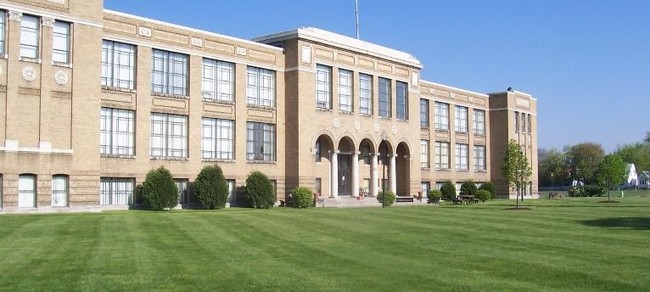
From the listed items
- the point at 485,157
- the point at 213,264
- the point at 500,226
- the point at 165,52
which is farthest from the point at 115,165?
the point at 485,157

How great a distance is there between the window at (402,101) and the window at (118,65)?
2832cm

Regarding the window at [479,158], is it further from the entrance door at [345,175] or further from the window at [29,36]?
the window at [29,36]

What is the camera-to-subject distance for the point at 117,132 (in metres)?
44.0

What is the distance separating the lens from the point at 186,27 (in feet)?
157

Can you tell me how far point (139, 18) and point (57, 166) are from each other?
1172 cm

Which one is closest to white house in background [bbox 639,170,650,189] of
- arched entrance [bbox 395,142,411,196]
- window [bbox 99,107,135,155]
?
arched entrance [bbox 395,142,411,196]

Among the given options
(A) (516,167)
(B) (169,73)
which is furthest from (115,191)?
(A) (516,167)

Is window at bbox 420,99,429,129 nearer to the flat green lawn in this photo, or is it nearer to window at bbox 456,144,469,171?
window at bbox 456,144,469,171

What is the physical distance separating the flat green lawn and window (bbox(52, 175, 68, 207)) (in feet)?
36.2

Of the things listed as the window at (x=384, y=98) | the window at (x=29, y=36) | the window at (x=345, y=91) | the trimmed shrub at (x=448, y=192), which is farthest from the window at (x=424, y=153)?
the window at (x=29, y=36)

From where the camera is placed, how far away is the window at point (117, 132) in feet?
142

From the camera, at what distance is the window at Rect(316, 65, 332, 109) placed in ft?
186

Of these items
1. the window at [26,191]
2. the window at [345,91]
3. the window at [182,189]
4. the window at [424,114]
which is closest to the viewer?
the window at [26,191]

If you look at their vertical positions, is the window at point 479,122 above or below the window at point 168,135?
above
